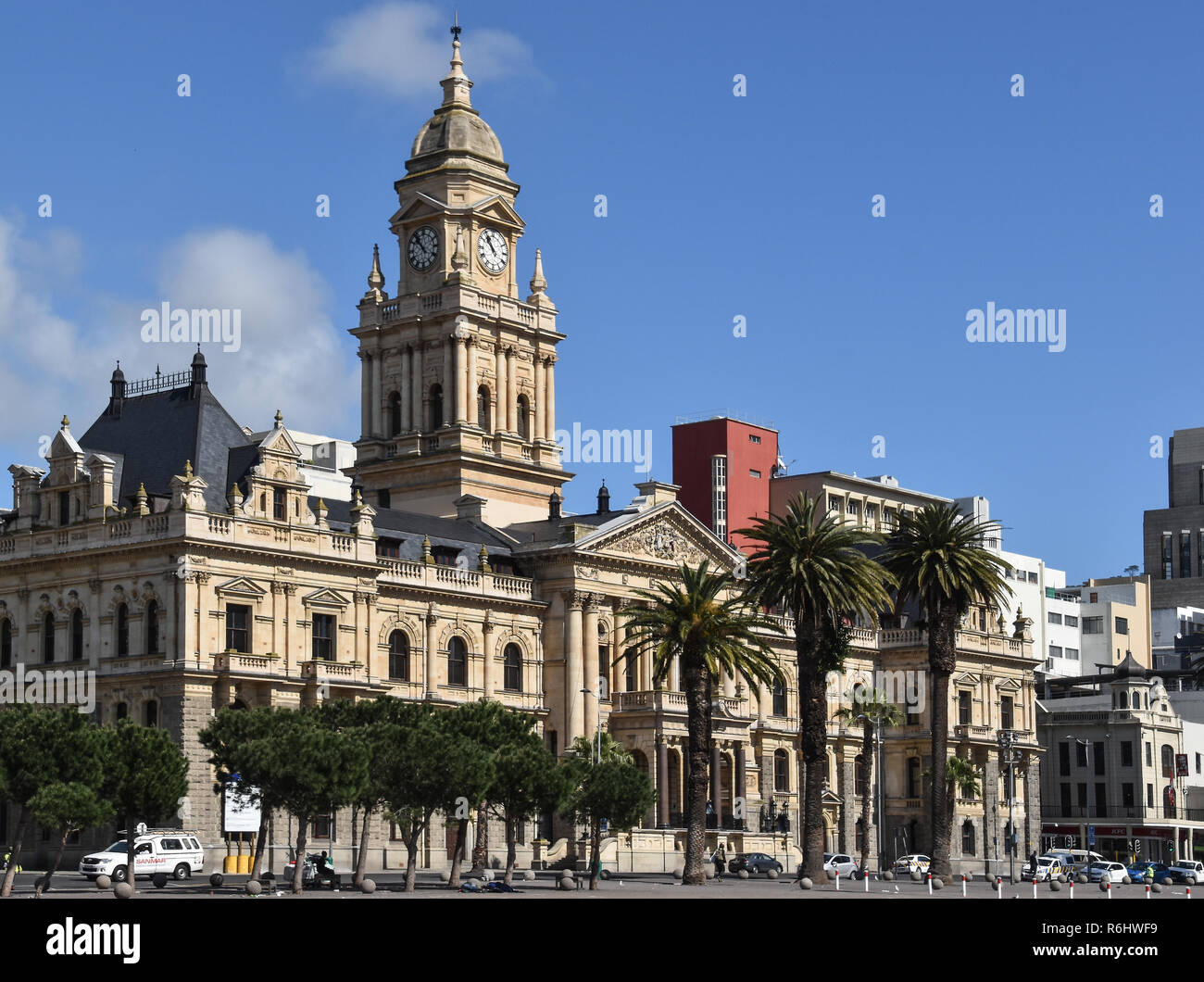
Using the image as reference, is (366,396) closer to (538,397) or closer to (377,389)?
(377,389)

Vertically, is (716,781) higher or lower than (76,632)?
lower

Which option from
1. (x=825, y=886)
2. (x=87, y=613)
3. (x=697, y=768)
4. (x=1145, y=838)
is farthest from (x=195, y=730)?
(x=1145, y=838)

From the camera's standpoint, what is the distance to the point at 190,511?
303 feet

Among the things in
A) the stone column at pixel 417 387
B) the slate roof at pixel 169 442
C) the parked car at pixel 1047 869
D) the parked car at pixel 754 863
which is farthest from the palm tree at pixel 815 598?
the stone column at pixel 417 387

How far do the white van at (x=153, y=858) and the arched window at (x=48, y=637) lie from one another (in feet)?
50.0

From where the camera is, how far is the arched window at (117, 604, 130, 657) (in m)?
94.2

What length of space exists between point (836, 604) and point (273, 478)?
86.9 ft

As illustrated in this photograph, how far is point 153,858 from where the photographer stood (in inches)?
3194

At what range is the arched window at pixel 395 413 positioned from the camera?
128m

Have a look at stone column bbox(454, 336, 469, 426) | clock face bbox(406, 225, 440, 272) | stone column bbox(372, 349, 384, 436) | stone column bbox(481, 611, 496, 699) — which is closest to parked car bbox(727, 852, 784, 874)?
stone column bbox(481, 611, 496, 699)

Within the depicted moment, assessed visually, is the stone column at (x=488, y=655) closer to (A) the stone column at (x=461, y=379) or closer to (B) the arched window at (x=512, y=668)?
(B) the arched window at (x=512, y=668)

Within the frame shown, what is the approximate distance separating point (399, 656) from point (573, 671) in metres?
10.5

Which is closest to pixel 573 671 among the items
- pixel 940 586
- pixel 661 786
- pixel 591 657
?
pixel 591 657
